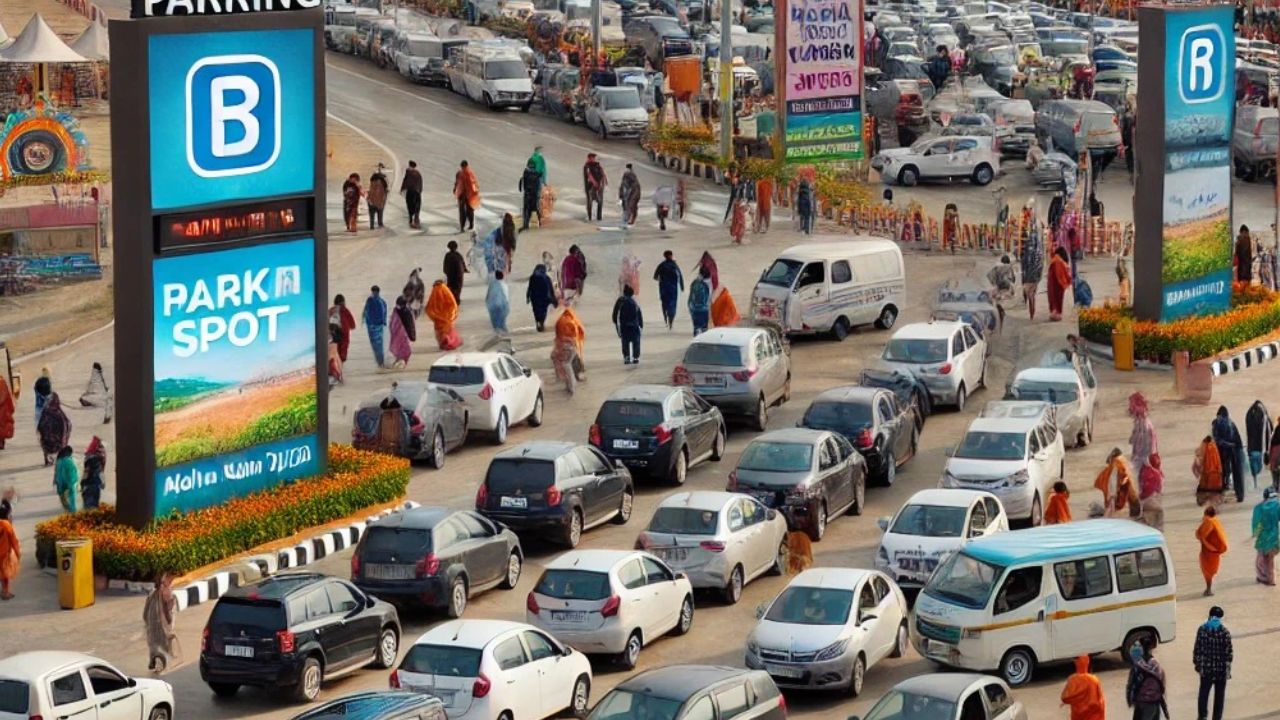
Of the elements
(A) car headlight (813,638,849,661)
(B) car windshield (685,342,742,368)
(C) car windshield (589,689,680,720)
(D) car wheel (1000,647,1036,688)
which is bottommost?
(D) car wheel (1000,647,1036,688)

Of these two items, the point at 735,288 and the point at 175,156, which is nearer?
the point at 175,156

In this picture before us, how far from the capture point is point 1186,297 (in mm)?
43594

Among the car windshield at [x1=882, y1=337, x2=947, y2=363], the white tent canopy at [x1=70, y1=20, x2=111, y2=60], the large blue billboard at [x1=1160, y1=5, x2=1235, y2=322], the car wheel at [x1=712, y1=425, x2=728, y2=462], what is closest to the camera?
the car wheel at [x1=712, y1=425, x2=728, y2=462]

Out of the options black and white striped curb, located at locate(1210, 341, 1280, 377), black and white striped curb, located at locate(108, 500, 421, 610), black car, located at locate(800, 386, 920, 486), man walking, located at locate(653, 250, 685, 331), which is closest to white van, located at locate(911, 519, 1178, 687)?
black and white striped curb, located at locate(108, 500, 421, 610)

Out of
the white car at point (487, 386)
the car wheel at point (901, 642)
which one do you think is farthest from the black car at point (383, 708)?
the white car at point (487, 386)

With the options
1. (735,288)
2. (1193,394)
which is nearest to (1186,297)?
(1193,394)

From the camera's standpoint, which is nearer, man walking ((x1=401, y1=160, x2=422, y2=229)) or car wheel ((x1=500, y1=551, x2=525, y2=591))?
car wheel ((x1=500, y1=551, x2=525, y2=591))

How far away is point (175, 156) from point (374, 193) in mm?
23514

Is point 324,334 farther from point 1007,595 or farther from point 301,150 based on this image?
point 1007,595

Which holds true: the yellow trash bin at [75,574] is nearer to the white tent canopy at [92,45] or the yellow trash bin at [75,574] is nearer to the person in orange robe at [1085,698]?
the person in orange robe at [1085,698]

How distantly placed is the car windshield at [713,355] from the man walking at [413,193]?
17.0 meters

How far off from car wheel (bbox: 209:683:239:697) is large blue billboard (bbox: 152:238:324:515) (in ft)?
15.5

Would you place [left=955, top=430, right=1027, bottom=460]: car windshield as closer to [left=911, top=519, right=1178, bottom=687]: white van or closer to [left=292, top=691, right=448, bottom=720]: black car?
[left=911, top=519, right=1178, bottom=687]: white van

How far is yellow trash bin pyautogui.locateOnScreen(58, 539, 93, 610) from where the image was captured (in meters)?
29.0
